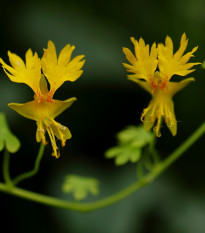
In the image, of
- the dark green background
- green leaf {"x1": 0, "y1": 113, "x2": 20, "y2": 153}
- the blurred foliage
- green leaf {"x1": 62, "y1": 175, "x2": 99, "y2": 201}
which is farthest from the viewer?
the dark green background

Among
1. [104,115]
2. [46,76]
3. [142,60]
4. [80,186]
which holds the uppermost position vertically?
[142,60]

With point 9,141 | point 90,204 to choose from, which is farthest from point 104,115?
point 9,141

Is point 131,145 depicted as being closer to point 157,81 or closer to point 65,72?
point 157,81

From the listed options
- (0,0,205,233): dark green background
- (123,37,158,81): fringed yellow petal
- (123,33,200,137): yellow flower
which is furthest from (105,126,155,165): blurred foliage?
(0,0,205,233): dark green background

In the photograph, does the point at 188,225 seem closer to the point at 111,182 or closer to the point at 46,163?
the point at 111,182

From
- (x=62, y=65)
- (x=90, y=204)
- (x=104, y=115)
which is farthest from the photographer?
(x=104, y=115)

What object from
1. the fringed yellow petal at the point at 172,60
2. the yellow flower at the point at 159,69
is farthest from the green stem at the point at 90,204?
the fringed yellow petal at the point at 172,60

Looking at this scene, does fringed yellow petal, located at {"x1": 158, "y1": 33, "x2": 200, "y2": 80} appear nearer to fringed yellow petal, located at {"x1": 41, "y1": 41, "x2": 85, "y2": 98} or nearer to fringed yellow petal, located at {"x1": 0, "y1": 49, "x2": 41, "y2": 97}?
fringed yellow petal, located at {"x1": 41, "y1": 41, "x2": 85, "y2": 98}
